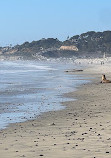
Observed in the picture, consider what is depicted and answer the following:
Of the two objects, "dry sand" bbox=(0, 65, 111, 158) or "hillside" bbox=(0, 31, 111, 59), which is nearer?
"dry sand" bbox=(0, 65, 111, 158)

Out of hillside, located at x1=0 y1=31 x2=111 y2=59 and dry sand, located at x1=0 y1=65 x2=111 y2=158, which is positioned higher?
hillside, located at x1=0 y1=31 x2=111 y2=59

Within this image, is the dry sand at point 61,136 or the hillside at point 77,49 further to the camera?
the hillside at point 77,49

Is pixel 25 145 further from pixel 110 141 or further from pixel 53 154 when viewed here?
pixel 110 141

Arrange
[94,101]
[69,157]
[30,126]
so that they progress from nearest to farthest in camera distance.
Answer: [69,157], [30,126], [94,101]

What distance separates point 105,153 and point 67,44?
183053 mm

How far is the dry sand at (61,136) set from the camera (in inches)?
285

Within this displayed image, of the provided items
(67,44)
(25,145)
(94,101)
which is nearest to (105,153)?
(25,145)

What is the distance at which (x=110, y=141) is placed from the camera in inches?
319

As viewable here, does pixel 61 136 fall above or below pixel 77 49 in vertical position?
below

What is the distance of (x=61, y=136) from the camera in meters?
8.89

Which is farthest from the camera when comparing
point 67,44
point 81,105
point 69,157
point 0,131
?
point 67,44

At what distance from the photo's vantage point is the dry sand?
23.7 ft

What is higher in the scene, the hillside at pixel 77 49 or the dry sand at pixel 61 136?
the hillside at pixel 77 49

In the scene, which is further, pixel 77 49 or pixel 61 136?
pixel 77 49
